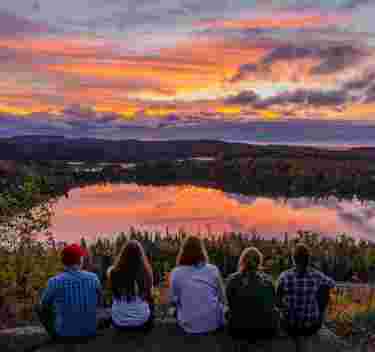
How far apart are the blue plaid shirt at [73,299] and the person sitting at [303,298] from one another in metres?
1.90

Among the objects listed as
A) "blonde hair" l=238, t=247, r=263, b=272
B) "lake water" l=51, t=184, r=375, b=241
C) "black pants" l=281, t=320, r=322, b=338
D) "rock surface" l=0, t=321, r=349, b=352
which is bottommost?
"lake water" l=51, t=184, r=375, b=241

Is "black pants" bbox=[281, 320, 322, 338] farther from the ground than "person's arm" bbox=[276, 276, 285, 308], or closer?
closer

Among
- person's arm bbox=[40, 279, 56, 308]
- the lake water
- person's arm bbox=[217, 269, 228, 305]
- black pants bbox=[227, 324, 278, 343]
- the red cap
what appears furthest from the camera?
the lake water

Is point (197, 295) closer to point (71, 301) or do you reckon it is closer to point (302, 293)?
point (302, 293)

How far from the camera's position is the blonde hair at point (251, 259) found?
18.1 ft

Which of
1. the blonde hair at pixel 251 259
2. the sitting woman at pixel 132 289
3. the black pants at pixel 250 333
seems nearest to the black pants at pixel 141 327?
the sitting woman at pixel 132 289

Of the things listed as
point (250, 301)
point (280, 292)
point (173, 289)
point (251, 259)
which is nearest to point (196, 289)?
point (173, 289)

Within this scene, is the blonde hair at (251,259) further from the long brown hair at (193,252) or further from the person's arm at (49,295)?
the person's arm at (49,295)

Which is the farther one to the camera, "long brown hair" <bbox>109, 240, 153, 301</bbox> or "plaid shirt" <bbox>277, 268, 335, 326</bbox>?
"plaid shirt" <bbox>277, 268, 335, 326</bbox>

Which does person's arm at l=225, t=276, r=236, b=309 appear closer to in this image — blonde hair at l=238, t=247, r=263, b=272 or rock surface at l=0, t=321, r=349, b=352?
blonde hair at l=238, t=247, r=263, b=272

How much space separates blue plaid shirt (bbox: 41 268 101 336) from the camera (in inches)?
221

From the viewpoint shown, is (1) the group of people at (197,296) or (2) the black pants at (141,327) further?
(2) the black pants at (141,327)

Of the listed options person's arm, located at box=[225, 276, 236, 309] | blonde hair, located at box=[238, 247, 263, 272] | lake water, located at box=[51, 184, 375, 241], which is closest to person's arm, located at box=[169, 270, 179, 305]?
person's arm, located at box=[225, 276, 236, 309]

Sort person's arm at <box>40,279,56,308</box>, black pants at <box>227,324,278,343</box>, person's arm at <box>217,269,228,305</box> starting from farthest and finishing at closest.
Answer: person's arm at <box>217,269,228,305</box> < black pants at <box>227,324,278,343</box> < person's arm at <box>40,279,56,308</box>
